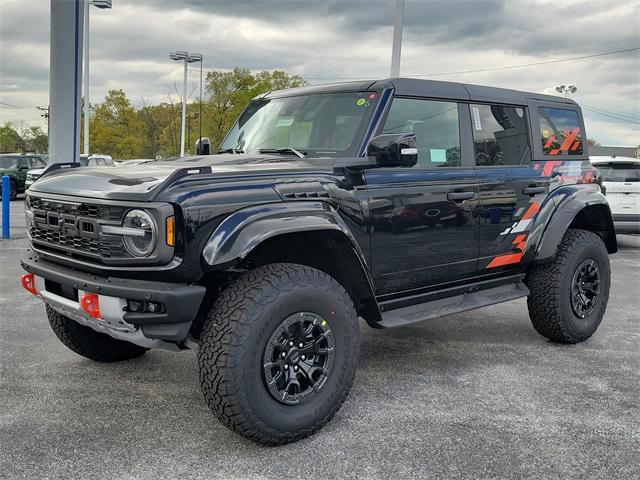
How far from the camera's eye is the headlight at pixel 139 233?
2922mm

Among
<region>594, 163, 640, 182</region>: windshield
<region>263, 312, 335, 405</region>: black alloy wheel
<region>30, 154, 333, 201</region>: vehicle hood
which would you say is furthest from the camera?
<region>594, 163, 640, 182</region>: windshield

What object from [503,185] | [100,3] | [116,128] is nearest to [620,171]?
[503,185]

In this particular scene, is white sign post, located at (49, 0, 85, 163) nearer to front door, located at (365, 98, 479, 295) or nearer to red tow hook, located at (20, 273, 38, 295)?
red tow hook, located at (20, 273, 38, 295)

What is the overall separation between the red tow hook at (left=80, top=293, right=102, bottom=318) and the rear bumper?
9.58 m

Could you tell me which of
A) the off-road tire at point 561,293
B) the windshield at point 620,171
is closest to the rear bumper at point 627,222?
the windshield at point 620,171

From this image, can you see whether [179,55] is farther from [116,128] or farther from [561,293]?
[561,293]

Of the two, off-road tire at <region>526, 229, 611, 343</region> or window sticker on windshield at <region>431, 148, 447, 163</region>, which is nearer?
window sticker on windshield at <region>431, 148, 447, 163</region>

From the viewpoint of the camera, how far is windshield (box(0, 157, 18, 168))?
20.7 m

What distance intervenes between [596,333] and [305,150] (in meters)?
3.19

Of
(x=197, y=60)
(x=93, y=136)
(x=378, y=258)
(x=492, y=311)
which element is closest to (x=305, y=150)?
(x=378, y=258)

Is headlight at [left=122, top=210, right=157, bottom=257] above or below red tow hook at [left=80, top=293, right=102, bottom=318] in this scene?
above

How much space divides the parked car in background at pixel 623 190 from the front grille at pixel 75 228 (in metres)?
9.23

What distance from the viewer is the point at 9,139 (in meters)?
77.1

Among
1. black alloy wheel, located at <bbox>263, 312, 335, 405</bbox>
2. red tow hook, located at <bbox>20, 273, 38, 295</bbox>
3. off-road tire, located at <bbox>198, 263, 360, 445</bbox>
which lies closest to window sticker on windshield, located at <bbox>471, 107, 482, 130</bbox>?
off-road tire, located at <bbox>198, 263, 360, 445</bbox>
